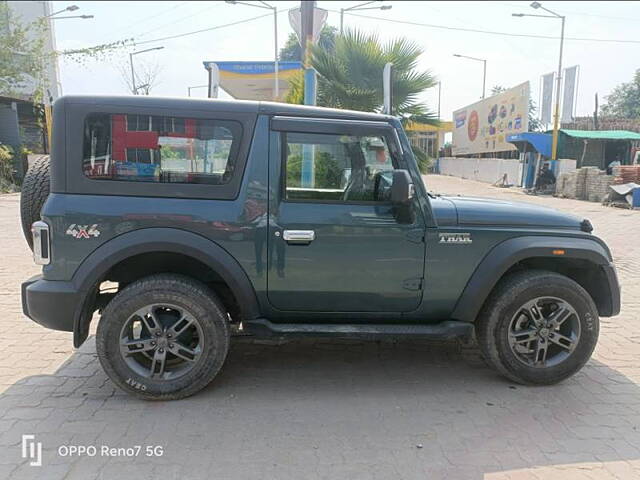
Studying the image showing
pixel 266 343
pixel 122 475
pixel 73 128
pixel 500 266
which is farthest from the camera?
pixel 266 343

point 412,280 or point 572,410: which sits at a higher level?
point 412,280

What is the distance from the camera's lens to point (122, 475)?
2621 mm

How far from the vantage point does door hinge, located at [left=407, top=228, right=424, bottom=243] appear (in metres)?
3.44

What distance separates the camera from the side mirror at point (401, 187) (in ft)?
10.5

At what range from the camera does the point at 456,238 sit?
349cm

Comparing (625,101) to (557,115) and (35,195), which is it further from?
(35,195)

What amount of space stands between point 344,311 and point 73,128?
7.25 ft

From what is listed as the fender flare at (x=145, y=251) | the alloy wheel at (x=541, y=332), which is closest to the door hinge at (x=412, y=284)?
the alloy wheel at (x=541, y=332)

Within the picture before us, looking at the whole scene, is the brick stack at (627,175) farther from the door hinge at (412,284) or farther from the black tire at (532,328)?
the door hinge at (412,284)

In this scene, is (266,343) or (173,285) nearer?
(173,285)

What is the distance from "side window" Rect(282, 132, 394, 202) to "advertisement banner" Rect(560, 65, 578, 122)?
90.2 ft

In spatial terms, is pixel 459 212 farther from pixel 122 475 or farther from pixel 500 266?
pixel 122 475

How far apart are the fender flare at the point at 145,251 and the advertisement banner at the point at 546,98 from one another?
93.3 ft

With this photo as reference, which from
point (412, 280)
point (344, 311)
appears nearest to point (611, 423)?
point (412, 280)
